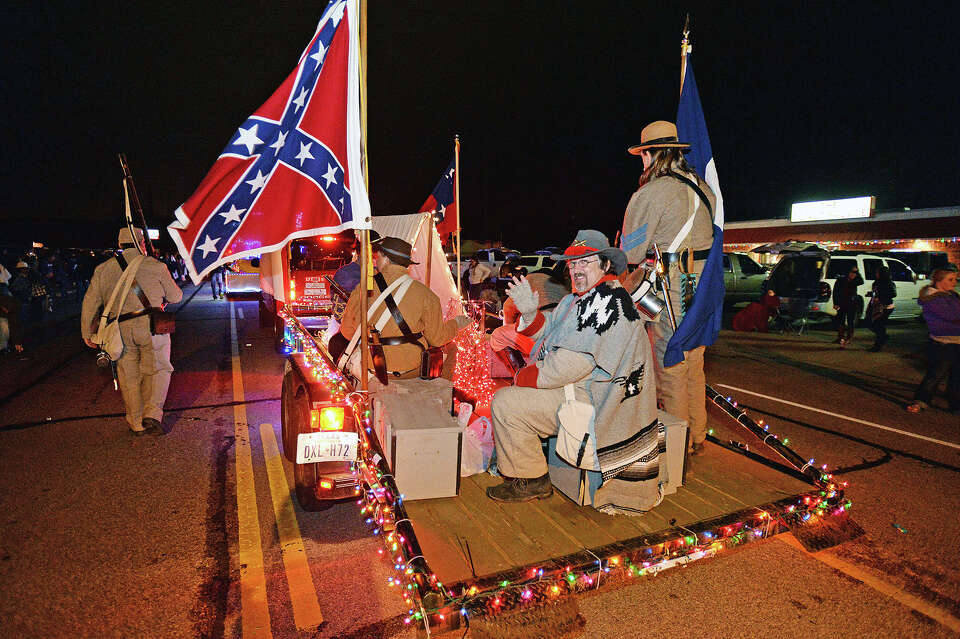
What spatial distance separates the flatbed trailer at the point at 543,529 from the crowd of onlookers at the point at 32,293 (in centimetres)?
593

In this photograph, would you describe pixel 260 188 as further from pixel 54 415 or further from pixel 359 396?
pixel 54 415

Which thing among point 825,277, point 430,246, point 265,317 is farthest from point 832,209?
point 265,317

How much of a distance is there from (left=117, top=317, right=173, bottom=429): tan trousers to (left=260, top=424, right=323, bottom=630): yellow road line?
1510 millimetres

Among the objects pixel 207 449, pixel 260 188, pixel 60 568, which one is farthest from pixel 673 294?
pixel 207 449

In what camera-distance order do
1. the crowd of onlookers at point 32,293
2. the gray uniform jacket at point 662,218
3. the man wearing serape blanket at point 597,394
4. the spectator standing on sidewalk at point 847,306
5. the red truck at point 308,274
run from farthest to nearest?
the red truck at point 308,274, the spectator standing on sidewalk at point 847,306, the crowd of onlookers at point 32,293, the gray uniform jacket at point 662,218, the man wearing serape blanket at point 597,394

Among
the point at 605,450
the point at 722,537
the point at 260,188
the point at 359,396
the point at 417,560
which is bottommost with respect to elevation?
the point at 722,537

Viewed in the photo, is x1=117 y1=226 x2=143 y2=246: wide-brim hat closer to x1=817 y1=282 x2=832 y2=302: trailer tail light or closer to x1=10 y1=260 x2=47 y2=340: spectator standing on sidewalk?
x1=10 y1=260 x2=47 y2=340: spectator standing on sidewalk

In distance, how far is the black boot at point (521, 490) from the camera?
10.5ft

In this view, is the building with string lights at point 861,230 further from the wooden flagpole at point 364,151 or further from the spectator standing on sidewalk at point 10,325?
the spectator standing on sidewalk at point 10,325

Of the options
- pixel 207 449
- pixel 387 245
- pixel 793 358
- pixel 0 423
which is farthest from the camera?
pixel 793 358

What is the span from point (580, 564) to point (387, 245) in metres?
2.69

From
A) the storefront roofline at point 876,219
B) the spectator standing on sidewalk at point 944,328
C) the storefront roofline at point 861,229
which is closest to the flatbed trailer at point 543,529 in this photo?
the spectator standing on sidewalk at point 944,328

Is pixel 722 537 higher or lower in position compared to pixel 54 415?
higher

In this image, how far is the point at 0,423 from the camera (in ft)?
21.4
